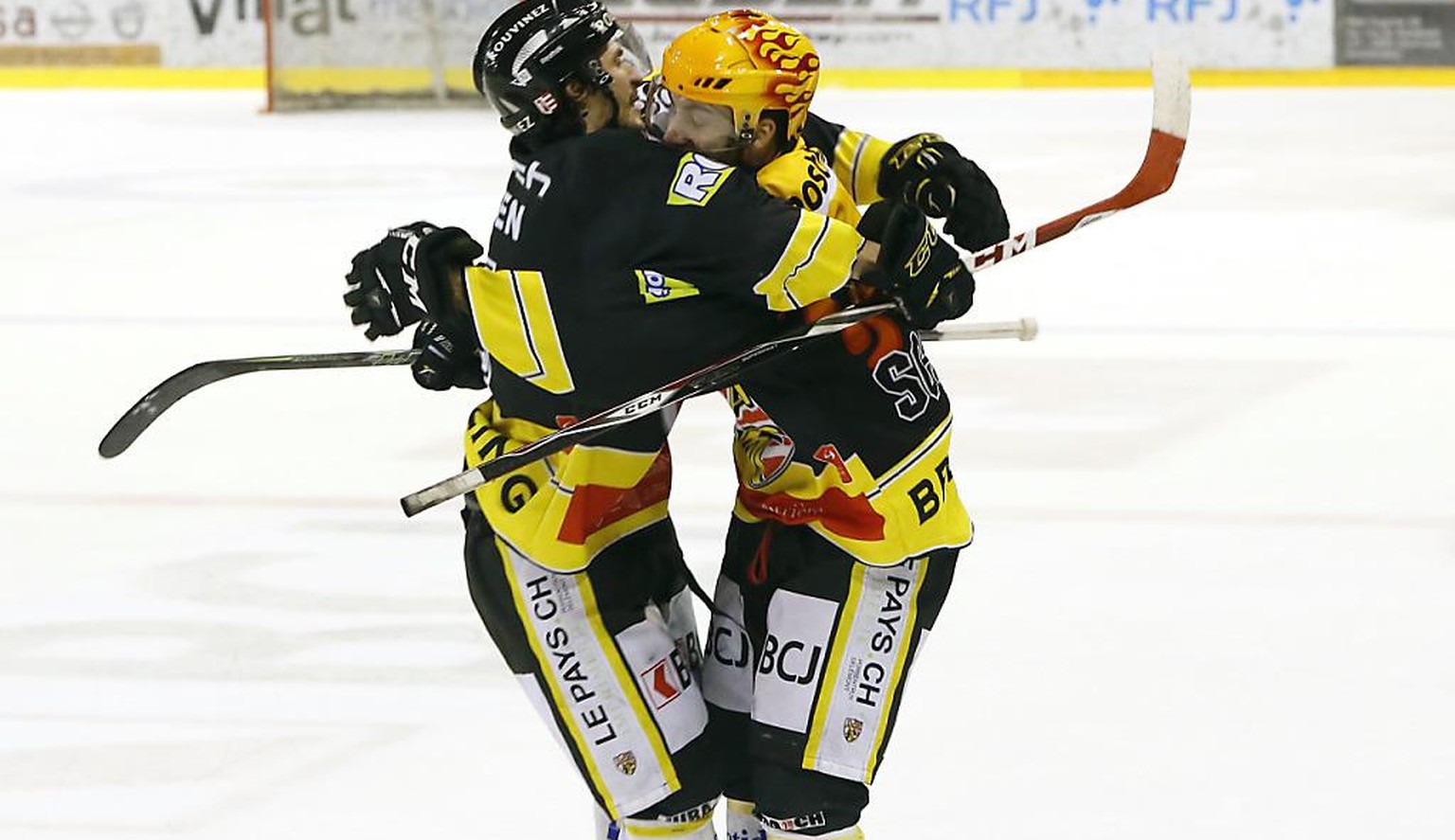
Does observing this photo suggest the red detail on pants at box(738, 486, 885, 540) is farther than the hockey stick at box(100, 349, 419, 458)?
No

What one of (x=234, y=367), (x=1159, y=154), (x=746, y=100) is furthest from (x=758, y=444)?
(x=234, y=367)

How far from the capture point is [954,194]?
216 cm

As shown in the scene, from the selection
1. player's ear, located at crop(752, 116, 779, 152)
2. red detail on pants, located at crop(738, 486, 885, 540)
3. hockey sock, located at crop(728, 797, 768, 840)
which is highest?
player's ear, located at crop(752, 116, 779, 152)

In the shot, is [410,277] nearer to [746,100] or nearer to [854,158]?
[746,100]

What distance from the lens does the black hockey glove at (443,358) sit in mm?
2119

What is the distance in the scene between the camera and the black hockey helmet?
2035 mm

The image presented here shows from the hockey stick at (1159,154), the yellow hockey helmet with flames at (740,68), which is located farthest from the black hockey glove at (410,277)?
the hockey stick at (1159,154)

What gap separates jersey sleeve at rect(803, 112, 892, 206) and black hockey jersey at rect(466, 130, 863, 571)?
236mm

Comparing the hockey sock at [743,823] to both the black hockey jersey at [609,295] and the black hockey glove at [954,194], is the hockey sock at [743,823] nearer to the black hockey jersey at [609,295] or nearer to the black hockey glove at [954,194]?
the black hockey jersey at [609,295]

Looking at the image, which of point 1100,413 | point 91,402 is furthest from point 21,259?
point 1100,413

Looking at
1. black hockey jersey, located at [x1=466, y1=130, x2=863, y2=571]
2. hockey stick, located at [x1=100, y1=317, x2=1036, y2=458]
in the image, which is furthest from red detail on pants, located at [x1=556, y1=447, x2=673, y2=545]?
hockey stick, located at [x1=100, y1=317, x2=1036, y2=458]

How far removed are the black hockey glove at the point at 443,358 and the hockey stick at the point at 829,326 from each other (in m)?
0.10

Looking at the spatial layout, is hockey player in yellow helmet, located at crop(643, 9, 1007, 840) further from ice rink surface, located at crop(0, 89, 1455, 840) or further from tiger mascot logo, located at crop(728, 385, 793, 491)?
ice rink surface, located at crop(0, 89, 1455, 840)

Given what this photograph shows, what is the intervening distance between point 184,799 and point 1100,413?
2800 millimetres
